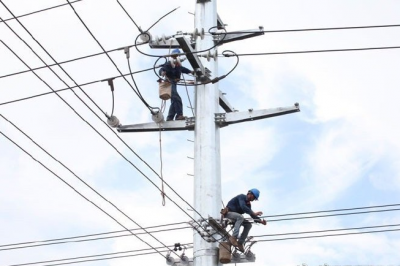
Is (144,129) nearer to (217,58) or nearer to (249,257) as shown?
(217,58)

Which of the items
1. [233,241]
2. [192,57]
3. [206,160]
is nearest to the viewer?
[233,241]

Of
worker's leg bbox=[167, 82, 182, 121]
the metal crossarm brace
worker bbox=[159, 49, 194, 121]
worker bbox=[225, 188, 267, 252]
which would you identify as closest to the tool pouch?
→ worker bbox=[225, 188, 267, 252]

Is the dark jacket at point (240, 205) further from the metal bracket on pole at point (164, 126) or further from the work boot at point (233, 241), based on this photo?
the metal bracket on pole at point (164, 126)

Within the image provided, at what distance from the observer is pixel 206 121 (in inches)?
514

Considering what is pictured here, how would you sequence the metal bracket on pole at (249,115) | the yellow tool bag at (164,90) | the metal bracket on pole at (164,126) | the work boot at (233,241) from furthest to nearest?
the yellow tool bag at (164,90) < the metal bracket on pole at (164,126) < the metal bracket on pole at (249,115) < the work boot at (233,241)

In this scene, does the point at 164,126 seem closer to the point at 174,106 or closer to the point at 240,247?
the point at 174,106

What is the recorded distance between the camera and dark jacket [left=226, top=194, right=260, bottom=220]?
1296 centimetres

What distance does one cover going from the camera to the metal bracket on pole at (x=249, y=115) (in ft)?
43.4

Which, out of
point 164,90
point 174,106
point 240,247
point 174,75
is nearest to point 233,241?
point 240,247

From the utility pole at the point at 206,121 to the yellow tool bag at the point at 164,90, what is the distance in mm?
522

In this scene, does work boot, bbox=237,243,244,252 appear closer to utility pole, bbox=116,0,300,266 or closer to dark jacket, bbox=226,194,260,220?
utility pole, bbox=116,0,300,266

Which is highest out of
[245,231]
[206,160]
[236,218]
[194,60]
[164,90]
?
[194,60]

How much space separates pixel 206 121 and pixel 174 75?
1.32m

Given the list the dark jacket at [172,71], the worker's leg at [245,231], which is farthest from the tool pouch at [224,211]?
the dark jacket at [172,71]
